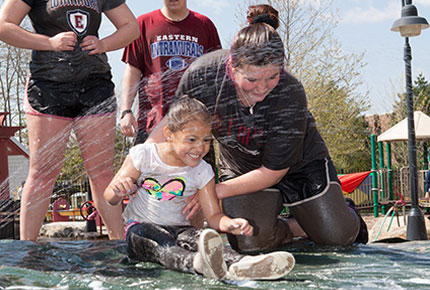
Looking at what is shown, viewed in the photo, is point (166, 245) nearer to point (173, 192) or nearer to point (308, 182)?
point (173, 192)

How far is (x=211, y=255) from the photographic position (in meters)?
2.27

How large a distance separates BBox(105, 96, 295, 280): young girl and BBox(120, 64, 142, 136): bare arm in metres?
0.56

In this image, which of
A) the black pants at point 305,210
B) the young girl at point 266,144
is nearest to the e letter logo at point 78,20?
the young girl at point 266,144

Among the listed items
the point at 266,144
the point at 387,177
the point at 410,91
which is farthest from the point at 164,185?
the point at 387,177

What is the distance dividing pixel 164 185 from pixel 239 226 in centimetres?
54

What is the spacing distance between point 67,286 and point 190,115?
1.04 meters

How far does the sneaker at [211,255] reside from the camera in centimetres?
224

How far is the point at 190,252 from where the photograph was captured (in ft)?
8.12

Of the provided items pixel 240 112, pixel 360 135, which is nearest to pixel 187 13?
pixel 240 112

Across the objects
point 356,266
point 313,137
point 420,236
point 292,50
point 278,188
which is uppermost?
point 292,50

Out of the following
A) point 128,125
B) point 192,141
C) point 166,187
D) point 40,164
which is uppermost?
point 128,125

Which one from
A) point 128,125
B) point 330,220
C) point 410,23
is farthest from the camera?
point 410,23

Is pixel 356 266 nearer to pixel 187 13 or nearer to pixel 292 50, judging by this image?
pixel 187 13

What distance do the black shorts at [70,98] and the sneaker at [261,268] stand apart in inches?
58.7
